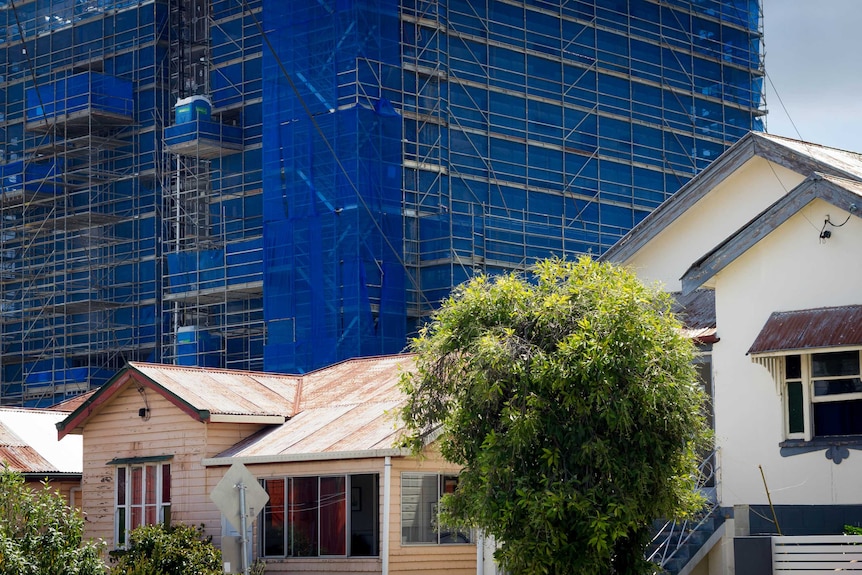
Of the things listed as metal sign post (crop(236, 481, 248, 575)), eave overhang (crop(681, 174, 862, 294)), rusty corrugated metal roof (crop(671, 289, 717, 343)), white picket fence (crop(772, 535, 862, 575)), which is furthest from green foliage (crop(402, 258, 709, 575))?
rusty corrugated metal roof (crop(671, 289, 717, 343))

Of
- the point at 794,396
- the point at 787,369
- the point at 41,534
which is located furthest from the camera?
the point at 787,369

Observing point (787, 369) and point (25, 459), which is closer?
point (787, 369)

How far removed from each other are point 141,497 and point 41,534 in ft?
31.7

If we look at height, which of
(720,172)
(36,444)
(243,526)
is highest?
(720,172)

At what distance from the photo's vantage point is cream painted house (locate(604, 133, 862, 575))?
21.8m

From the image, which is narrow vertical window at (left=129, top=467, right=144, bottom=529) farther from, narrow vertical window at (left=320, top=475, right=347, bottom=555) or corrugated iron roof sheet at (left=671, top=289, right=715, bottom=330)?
corrugated iron roof sheet at (left=671, top=289, right=715, bottom=330)

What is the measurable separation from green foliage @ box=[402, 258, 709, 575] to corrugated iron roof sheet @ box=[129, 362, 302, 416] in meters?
9.73

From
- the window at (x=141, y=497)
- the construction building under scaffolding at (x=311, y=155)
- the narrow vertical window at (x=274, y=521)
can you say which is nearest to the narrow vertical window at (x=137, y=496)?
the window at (x=141, y=497)

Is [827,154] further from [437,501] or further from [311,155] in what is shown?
[311,155]

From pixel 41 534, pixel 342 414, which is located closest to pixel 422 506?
pixel 342 414

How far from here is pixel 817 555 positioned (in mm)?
20172

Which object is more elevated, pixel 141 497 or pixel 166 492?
pixel 166 492

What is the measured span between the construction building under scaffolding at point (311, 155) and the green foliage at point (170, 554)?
71.9ft

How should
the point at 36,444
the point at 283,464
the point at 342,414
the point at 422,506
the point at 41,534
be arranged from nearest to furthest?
the point at 41,534 < the point at 422,506 < the point at 283,464 < the point at 342,414 < the point at 36,444
